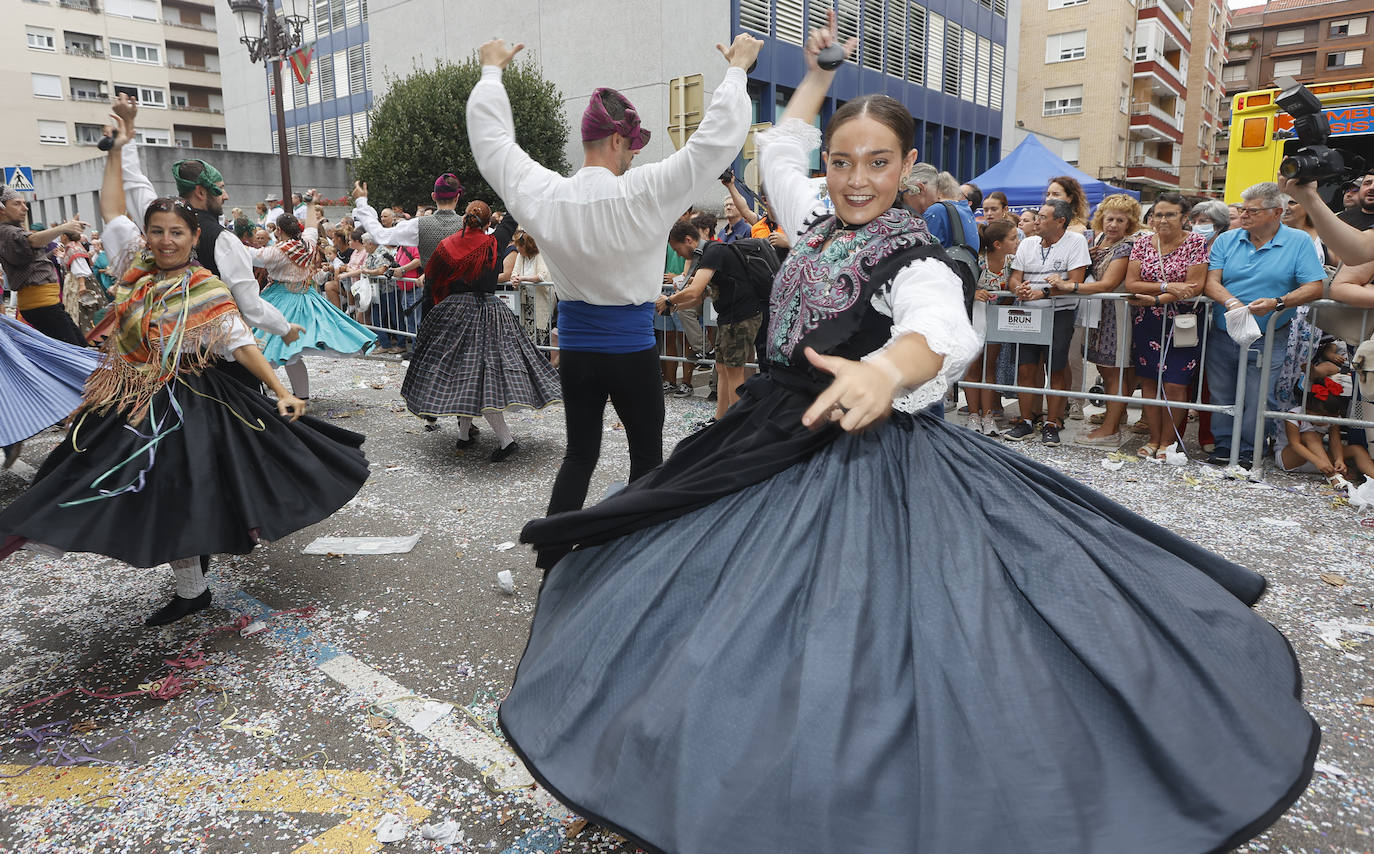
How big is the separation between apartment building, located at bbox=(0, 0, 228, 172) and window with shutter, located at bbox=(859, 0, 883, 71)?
3496 centimetres

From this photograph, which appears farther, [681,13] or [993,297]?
[681,13]

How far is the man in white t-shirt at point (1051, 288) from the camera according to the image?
7164mm

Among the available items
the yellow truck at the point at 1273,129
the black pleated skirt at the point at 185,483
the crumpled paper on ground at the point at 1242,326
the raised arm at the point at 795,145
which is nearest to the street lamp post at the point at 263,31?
the black pleated skirt at the point at 185,483

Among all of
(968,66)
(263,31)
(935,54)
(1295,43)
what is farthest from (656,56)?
(1295,43)

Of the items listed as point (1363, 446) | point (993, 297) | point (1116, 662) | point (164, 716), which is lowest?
point (164, 716)

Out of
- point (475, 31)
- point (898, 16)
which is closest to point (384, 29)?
point (475, 31)

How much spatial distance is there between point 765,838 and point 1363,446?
626cm

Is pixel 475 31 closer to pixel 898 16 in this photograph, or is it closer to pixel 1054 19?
pixel 898 16

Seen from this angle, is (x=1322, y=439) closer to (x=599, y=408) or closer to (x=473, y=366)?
(x=599, y=408)

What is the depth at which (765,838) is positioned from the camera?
1611 millimetres

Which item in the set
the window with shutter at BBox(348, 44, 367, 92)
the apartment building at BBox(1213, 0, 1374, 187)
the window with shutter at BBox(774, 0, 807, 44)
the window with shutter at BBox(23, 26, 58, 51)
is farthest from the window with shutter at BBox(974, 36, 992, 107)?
the window with shutter at BBox(23, 26, 58, 51)

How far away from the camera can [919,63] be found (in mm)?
28000

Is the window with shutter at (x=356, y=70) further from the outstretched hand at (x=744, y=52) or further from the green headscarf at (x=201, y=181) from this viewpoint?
the outstretched hand at (x=744, y=52)

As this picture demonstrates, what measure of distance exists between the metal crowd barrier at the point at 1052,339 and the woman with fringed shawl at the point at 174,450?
17.2 feet
